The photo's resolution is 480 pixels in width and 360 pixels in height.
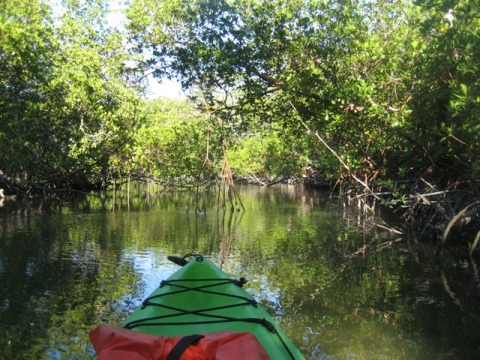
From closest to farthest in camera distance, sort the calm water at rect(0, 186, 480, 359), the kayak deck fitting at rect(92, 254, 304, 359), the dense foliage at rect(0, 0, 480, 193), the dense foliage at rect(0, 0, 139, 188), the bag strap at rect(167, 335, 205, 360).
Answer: the bag strap at rect(167, 335, 205, 360) → the kayak deck fitting at rect(92, 254, 304, 359) → the calm water at rect(0, 186, 480, 359) → the dense foliage at rect(0, 0, 480, 193) → the dense foliage at rect(0, 0, 139, 188)

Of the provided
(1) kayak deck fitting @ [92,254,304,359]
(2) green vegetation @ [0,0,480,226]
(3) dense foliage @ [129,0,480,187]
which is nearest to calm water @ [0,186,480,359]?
(1) kayak deck fitting @ [92,254,304,359]

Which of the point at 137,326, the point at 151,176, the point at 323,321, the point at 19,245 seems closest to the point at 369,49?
the point at 323,321

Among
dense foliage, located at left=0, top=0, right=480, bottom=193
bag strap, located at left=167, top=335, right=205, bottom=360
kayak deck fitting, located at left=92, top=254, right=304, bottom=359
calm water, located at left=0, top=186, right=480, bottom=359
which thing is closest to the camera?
bag strap, located at left=167, top=335, right=205, bottom=360

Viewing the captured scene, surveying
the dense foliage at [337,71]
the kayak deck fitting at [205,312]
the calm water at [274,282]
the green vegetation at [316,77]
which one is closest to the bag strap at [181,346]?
the kayak deck fitting at [205,312]

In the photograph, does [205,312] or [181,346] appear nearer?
[181,346]

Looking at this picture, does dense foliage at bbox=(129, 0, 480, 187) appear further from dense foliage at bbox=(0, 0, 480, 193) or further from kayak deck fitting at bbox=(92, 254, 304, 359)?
kayak deck fitting at bbox=(92, 254, 304, 359)

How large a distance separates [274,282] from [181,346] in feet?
14.8

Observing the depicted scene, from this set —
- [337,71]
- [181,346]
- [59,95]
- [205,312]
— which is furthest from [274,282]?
[59,95]

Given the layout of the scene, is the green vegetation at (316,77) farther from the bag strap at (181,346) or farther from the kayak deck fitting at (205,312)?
the bag strap at (181,346)

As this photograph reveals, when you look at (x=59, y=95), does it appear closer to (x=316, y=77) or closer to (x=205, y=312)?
(x=316, y=77)

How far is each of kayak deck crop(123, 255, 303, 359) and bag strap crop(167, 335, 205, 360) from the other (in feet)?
1.80

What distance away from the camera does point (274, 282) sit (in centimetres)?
686

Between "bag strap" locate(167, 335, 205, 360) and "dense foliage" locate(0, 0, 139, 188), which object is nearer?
"bag strap" locate(167, 335, 205, 360)

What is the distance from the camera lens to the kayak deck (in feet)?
10.5
